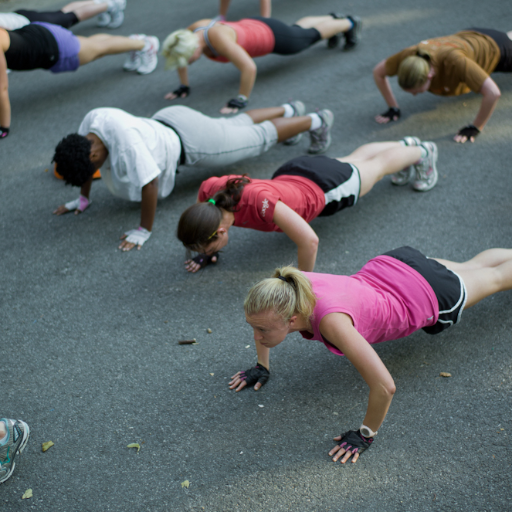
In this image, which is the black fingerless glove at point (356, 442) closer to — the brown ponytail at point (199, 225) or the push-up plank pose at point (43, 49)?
the brown ponytail at point (199, 225)

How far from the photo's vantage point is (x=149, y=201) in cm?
330

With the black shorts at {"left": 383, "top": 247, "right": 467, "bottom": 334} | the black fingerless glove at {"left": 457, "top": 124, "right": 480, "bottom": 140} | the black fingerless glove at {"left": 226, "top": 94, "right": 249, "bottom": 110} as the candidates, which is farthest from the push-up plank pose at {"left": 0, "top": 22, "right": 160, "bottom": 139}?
the black shorts at {"left": 383, "top": 247, "right": 467, "bottom": 334}

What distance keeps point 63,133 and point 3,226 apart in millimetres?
1283

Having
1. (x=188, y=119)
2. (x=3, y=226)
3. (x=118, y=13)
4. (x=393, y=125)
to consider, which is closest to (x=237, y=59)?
(x=188, y=119)

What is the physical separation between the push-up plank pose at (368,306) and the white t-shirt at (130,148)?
1.50m

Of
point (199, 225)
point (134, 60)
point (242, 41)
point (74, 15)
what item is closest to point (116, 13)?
point (74, 15)

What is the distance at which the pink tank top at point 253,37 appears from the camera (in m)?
4.50

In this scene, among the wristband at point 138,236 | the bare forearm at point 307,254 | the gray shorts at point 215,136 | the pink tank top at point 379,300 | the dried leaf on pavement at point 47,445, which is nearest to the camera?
the pink tank top at point 379,300

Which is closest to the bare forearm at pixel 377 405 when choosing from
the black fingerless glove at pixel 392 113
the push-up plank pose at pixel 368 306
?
the push-up plank pose at pixel 368 306

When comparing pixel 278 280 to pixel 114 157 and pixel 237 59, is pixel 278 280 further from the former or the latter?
pixel 237 59

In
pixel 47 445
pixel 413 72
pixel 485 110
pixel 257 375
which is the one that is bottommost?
pixel 47 445

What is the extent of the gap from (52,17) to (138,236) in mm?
3168

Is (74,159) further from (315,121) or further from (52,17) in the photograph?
(52,17)

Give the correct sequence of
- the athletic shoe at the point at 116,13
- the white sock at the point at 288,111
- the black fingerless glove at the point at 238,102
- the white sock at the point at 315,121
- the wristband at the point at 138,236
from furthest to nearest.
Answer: the athletic shoe at the point at 116,13, the black fingerless glove at the point at 238,102, the white sock at the point at 288,111, the white sock at the point at 315,121, the wristband at the point at 138,236
